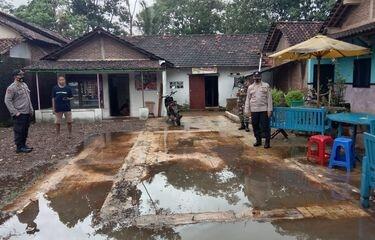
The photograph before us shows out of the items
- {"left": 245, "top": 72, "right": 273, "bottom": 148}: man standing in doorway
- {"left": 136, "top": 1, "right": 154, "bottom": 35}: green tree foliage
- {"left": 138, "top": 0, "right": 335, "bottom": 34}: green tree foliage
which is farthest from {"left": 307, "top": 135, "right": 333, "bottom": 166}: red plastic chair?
{"left": 136, "top": 1, "right": 154, "bottom": 35}: green tree foliage

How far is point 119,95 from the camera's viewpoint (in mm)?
17500

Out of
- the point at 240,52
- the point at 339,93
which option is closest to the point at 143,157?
the point at 339,93

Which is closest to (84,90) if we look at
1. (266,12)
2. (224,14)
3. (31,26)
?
(31,26)

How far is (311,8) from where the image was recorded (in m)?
27.0

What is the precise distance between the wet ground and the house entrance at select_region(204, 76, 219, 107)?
13126mm

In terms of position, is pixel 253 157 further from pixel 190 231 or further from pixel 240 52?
pixel 240 52

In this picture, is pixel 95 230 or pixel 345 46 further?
pixel 345 46

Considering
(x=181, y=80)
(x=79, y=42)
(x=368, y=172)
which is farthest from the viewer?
(x=181, y=80)

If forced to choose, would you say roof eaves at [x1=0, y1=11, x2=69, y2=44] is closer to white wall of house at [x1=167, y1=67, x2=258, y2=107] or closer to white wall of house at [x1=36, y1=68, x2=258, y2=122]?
white wall of house at [x1=36, y1=68, x2=258, y2=122]

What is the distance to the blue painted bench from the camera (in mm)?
7578

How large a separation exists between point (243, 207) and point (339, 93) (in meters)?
8.00

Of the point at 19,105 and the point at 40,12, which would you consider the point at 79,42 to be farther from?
the point at 40,12

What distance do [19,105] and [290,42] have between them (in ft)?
36.4

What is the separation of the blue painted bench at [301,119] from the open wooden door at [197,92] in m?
12.1
